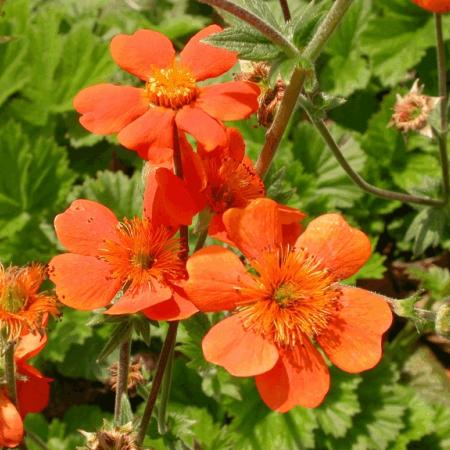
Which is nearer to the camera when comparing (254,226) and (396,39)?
(254,226)

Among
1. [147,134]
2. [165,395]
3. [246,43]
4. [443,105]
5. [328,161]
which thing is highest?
[246,43]

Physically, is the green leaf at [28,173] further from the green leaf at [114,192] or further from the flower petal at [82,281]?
the flower petal at [82,281]

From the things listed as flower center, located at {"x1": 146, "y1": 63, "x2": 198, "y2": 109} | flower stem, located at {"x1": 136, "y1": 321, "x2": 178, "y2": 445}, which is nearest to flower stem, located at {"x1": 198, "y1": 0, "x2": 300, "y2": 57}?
flower center, located at {"x1": 146, "y1": 63, "x2": 198, "y2": 109}

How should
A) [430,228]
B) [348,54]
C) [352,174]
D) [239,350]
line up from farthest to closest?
1. [348,54]
2. [430,228]
3. [352,174]
4. [239,350]

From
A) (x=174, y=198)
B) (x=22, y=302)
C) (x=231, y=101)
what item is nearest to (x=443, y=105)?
(x=231, y=101)

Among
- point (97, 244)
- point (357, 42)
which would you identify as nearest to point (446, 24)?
point (357, 42)

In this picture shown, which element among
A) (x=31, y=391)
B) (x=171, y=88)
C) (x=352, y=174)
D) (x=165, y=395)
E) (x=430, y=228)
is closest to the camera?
(x=171, y=88)

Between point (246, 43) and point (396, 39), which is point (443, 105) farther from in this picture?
point (246, 43)

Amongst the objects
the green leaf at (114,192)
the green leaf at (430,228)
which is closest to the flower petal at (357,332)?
the green leaf at (430,228)

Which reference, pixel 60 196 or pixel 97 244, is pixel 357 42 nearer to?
pixel 60 196
